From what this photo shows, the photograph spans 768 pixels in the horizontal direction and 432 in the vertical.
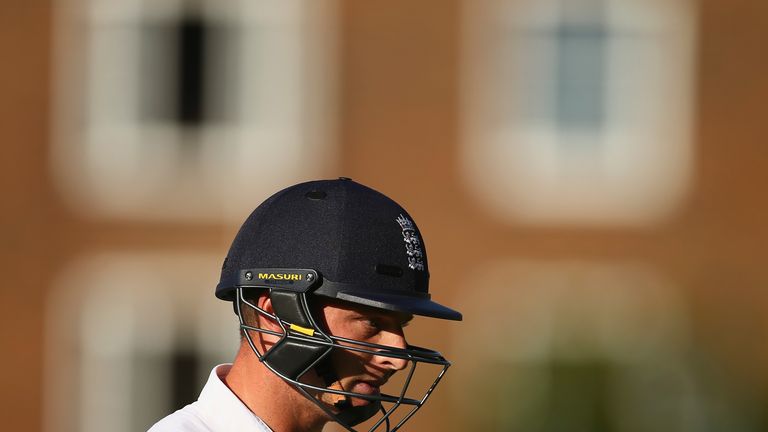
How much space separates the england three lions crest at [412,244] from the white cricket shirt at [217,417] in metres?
0.54

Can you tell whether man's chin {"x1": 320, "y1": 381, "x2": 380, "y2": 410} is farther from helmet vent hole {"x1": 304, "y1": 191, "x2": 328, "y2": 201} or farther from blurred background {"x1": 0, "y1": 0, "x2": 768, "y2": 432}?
blurred background {"x1": 0, "y1": 0, "x2": 768, "y2": 432}

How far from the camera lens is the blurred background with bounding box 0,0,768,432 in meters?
12.4

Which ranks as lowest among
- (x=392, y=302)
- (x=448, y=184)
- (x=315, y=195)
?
(x=448, y=184)

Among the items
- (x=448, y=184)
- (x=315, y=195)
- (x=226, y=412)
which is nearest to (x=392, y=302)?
(x=315, y=195)

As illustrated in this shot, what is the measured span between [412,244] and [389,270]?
0.38ft

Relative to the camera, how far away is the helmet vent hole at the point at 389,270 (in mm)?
3174

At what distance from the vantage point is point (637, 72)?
41.6ft

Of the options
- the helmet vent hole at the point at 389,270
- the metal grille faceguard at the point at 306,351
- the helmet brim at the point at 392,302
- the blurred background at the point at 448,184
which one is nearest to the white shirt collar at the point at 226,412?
the metal grille faceguard at the point at 306,351

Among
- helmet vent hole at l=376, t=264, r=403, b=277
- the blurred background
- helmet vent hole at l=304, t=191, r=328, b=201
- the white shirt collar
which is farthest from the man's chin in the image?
the blurred background

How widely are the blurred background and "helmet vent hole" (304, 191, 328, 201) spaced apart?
29.7ft

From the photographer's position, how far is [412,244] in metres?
3.27

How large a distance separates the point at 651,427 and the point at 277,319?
9.64 meters

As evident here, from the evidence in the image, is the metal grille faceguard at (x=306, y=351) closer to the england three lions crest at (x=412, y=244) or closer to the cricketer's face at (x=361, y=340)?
the cricketer's face at (x=361, y=340)

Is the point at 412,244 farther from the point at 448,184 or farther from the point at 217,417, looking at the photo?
the point at 448,184
